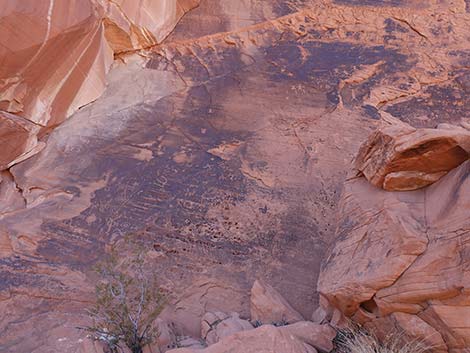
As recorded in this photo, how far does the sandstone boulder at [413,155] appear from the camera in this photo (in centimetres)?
429

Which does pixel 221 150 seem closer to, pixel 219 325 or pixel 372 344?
pixel 219 325

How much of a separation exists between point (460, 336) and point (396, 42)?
4.10m

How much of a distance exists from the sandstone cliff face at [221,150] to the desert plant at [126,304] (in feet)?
0.68

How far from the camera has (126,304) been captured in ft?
16.1

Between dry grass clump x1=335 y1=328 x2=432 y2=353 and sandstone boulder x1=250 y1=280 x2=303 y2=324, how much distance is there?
0.53 meters

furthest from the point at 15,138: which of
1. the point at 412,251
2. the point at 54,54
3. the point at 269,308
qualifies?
the point at 412,251

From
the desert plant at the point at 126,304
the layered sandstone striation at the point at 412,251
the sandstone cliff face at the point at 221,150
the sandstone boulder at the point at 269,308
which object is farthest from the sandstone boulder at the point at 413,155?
the desert plant at the point at 126,304

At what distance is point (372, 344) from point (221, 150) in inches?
110

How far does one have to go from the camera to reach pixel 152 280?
17.5ft

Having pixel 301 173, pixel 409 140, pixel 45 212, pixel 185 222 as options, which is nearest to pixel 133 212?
pixel 185 222

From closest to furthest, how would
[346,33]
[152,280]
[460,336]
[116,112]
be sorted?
1. [460,336]
2. [152,280]
3. [116,112]
4. [346,33]

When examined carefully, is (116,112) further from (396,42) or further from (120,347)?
(396,42)

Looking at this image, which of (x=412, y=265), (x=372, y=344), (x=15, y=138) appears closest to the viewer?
(x=412, y=265)

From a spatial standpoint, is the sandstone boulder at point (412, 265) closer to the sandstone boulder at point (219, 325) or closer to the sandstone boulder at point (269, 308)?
the sandstone boulder at point (269, 308)
